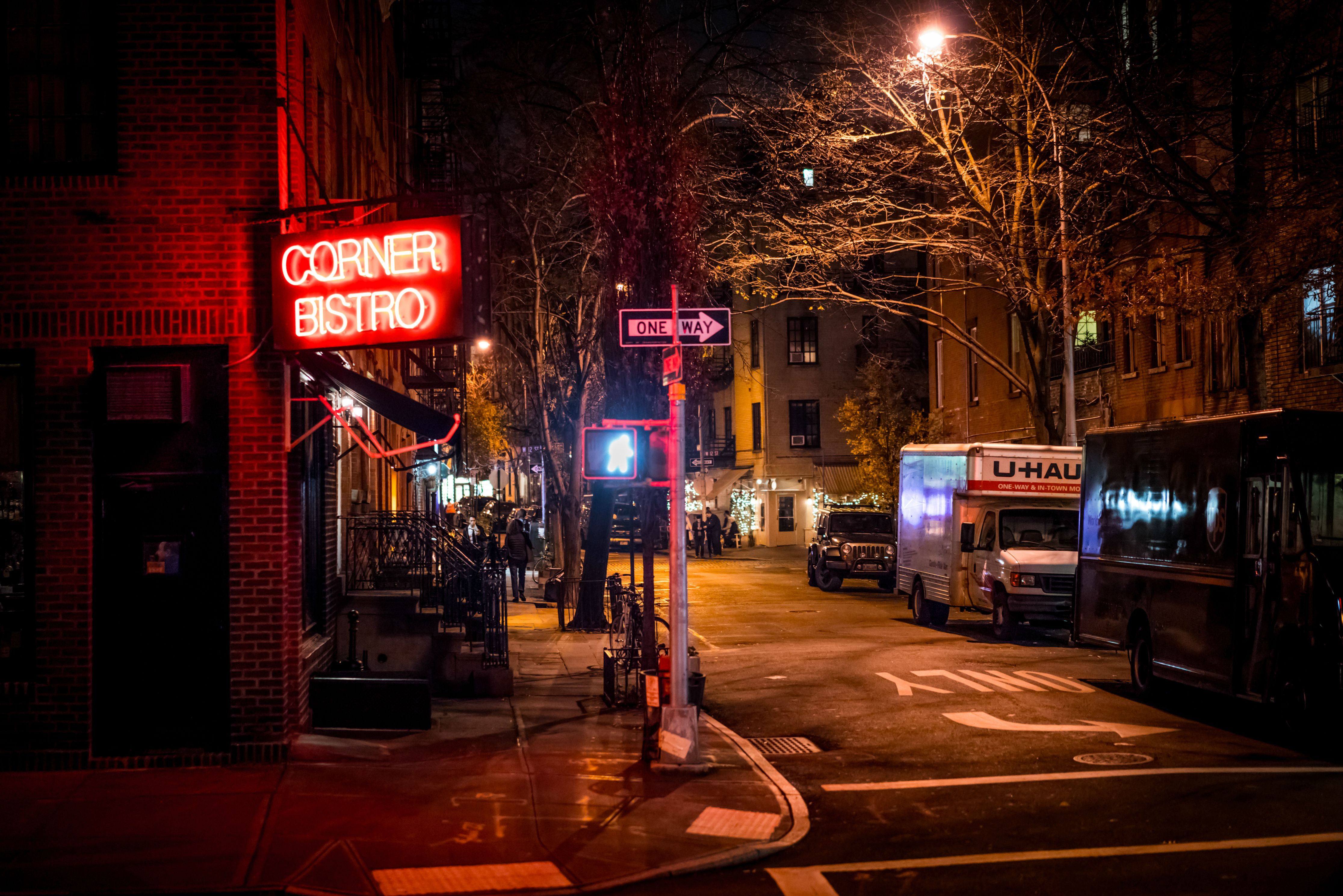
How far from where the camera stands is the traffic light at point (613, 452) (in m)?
10.9

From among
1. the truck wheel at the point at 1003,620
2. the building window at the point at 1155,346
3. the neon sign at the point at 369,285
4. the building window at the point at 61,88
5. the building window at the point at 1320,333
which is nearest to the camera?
the neon sign at the point at 369,285

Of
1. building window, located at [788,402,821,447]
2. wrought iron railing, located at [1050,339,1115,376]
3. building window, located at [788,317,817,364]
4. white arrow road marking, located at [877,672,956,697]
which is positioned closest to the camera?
white arrow road marking, located at [877,672,956,697]

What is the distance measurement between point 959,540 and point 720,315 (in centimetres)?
1124

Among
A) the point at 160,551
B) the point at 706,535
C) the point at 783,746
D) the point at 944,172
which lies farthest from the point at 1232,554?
the point at 706,535

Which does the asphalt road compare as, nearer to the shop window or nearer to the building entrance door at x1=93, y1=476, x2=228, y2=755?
the building entrance door at x1=93, y1=476, x2=228, y2=755

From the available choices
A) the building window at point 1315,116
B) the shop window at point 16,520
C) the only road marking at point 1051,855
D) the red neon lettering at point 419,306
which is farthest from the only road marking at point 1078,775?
the shop window at point 16,520

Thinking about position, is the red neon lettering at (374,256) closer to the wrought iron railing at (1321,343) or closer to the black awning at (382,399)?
the black awning at (382,399)

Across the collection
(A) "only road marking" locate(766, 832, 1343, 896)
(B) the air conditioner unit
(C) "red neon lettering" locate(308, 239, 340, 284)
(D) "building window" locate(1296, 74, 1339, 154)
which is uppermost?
(D) "building window" locate(1296, 74, 1339, 154)

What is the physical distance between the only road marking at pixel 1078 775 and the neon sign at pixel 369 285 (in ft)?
16.7

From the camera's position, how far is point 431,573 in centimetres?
1575

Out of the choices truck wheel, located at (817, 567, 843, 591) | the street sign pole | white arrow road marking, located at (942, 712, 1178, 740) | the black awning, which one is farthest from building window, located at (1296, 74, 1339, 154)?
truck wheel, located at (817, 567, 843, 591)

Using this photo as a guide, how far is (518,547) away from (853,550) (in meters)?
8.96

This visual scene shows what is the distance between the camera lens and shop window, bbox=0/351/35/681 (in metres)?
10.4

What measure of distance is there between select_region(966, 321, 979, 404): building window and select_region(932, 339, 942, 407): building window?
2.74 meters
